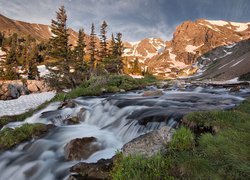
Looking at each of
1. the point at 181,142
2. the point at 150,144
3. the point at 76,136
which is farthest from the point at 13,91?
the point at 181,142

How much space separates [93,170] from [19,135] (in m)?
5.17

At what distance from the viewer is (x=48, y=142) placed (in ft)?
28.3

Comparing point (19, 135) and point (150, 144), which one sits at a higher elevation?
point (150, 144)

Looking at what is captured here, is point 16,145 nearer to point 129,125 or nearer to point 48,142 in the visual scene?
point 48,142

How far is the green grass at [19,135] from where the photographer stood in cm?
855

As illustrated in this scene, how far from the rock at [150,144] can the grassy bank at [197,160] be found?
24 centimetres

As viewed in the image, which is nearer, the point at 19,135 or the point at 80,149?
the point at 80,149

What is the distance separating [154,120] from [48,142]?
450cm

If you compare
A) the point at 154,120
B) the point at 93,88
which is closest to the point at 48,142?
the point at 154,120

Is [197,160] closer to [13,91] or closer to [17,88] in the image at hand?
[13,91]

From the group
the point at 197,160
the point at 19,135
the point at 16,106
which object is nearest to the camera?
the point at 197,160

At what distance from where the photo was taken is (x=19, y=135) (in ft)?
29.3

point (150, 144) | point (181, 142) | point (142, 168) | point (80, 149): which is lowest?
point (80, 149)

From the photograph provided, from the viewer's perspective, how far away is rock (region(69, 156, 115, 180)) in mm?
5234
